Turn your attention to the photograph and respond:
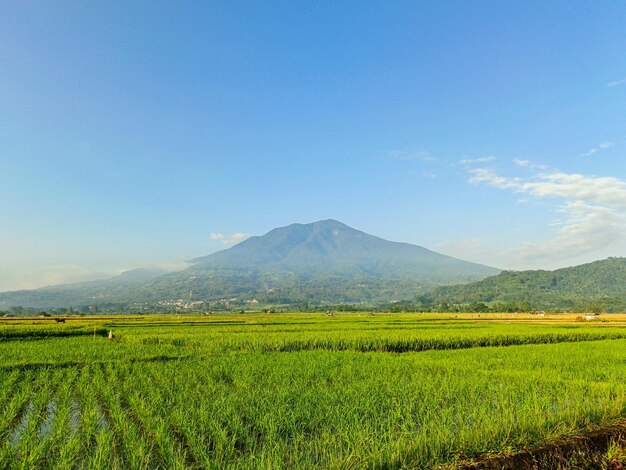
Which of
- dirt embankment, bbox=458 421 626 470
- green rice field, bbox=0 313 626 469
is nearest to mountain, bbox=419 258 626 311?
green rice field, bbox=0 313 626 469

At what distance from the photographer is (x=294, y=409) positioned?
660 centimetres

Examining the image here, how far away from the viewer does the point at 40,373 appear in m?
11.3

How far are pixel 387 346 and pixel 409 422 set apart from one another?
49.7ft

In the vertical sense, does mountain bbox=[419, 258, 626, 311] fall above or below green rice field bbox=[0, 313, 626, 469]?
below

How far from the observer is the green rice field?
480cm

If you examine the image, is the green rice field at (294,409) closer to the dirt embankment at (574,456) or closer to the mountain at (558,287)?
A: the dirt embankment at (574,456)

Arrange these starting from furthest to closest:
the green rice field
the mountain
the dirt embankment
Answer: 1. the mountain
2. the green rice field
3. the dirt embankment

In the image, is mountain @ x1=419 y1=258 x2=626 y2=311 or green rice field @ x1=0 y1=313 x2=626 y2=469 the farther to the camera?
mountain @ x1=419 y1=258 x2=626 y2=311

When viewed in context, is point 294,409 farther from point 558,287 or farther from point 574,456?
point 558,287

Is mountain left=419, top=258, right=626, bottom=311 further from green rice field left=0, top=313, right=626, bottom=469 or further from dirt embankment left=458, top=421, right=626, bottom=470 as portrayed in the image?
dirt embankment left=458, top=421, right=626, bottom=470

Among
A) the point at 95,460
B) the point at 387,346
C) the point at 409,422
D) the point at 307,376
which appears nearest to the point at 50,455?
the point at 95,460

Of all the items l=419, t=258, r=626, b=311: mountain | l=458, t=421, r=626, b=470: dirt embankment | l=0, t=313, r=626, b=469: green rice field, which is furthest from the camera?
l=419, t=258, r=626, b=311: mountain

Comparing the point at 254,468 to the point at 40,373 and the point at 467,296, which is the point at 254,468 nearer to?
the point at 40,373

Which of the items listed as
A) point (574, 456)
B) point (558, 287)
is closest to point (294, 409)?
point (574, 456)
